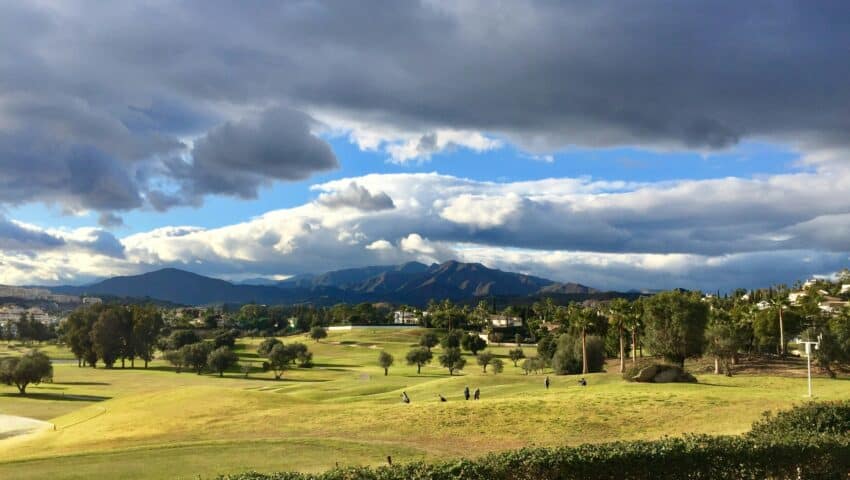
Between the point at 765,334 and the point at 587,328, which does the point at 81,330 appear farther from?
the point at 765,334

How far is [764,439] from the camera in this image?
21844mm

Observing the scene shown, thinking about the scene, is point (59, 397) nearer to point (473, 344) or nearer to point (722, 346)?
point (722, 346)

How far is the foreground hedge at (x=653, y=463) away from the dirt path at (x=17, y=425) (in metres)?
51.8

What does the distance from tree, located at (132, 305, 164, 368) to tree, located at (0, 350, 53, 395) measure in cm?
5279

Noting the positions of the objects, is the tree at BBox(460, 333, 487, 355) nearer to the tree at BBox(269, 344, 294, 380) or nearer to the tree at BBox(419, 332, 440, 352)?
the tree at BBox(419, 332, 440, 352)

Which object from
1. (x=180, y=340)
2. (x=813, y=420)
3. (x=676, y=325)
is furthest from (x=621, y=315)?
(x=180, y=340)

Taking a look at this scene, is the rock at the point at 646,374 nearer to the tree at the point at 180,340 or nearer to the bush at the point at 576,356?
the bush at the point at 576,356

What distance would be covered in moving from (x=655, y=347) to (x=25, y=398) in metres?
90.5

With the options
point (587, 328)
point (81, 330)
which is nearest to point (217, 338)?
point (81, 330)

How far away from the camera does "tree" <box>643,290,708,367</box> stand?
298ft

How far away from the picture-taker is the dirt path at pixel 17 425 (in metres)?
59.4

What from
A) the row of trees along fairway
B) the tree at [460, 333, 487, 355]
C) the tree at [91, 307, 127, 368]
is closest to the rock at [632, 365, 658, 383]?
the tree at [460, 333, 487, 355]

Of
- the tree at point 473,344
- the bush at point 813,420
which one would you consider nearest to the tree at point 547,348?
the tree at point 473,344

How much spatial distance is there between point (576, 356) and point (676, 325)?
1690cm
